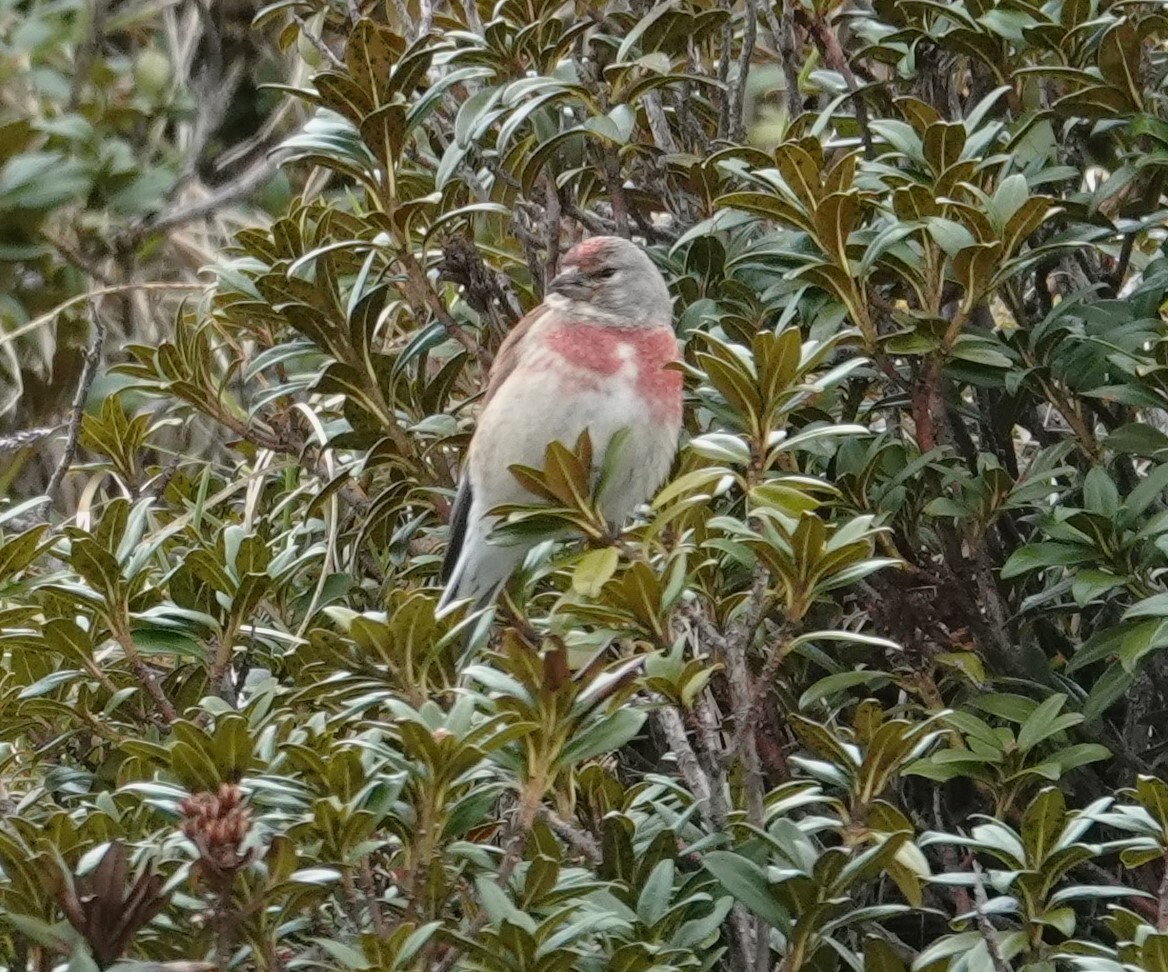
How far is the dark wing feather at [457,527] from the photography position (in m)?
2.37

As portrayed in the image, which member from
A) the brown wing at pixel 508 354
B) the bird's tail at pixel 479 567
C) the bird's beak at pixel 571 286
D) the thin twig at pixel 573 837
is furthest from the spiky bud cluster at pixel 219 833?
the bird's beak at pixel 571 286

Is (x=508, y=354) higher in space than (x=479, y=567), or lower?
higher

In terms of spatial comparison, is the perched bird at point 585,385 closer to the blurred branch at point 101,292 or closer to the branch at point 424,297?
the branch at point 424,297

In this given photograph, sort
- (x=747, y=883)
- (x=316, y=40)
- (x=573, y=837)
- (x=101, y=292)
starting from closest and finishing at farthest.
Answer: (x=747, y=883) < (x=573, y=837) < (x=316, y=40) < (x=101, y=292)

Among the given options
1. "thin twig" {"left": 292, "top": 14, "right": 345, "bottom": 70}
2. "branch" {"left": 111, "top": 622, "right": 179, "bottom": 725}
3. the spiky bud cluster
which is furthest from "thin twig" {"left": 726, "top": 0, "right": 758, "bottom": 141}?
the spiky bud cluster

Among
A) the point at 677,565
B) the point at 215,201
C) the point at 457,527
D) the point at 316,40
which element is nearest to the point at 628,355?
the point at 457,527

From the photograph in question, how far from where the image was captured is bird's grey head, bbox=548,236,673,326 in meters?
2.49

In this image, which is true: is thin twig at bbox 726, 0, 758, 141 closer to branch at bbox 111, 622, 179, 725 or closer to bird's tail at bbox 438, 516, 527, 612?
bird's tail at bbox 438, 516, 527, 612

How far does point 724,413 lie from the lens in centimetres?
179

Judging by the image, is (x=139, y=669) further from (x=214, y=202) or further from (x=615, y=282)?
(x=214, y=202)

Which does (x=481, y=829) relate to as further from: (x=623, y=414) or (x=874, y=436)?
(x=623, y=414)

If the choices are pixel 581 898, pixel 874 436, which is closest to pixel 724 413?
pixel 874 436

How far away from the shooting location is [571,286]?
2.59 meters

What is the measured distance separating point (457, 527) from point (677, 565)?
2.60 ft
